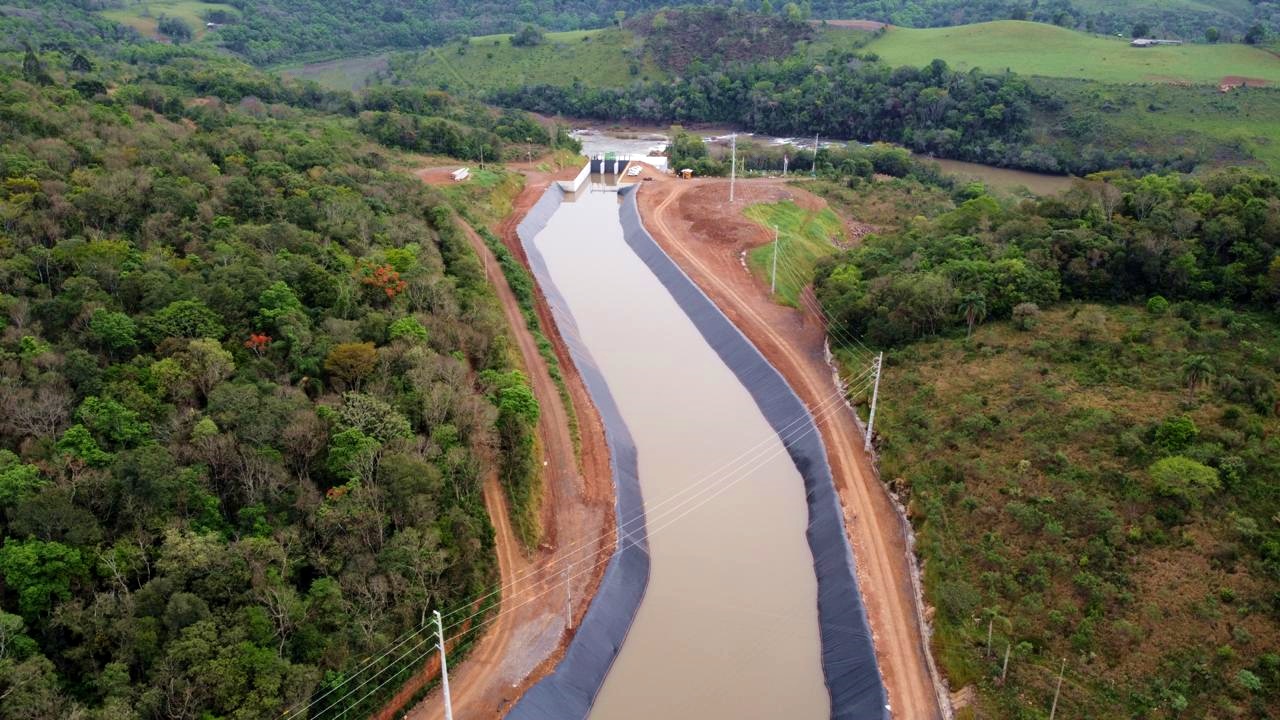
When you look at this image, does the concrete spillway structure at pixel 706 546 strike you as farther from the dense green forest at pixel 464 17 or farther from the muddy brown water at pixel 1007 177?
the dense green forest at pixel 464 17

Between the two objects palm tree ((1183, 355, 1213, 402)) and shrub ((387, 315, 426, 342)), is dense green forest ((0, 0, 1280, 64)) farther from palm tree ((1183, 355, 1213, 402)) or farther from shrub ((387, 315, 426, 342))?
palm tree ((1183, 355, 1213, 402))

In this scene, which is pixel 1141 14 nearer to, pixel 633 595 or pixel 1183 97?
pixel 1183 97

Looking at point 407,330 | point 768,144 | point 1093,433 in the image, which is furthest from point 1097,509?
point 768,144

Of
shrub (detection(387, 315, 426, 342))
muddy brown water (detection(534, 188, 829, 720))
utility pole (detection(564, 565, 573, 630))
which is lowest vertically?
muddy brown water (detection(534, 188, 829, 720))

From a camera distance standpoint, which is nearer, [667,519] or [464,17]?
[667,519]

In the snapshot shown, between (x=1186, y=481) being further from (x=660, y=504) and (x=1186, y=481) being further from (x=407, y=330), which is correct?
(x=407, y=330)

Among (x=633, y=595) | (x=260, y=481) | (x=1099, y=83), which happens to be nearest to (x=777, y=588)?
(x=633, y=595)

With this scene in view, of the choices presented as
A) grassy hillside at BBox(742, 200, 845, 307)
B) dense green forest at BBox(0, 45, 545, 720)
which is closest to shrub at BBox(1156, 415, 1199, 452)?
dense green forest at BBox(0, 45, 545, 720)
